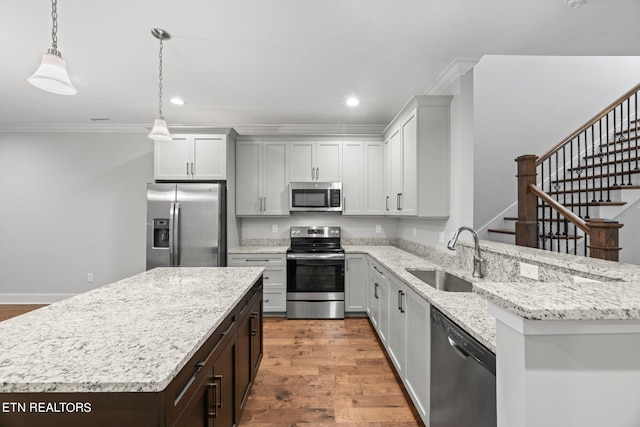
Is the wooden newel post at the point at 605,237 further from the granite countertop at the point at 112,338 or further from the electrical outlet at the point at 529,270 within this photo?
the granite countertop at the point at 112,338

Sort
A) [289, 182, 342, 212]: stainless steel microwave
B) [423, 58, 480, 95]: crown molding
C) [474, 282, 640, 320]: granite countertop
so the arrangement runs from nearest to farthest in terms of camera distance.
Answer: [474, 282, 640, 320]: granite countertop
[423, 58, 480, 95]: crown molding
[289, 182, 342, 212]: stainless steel microwave

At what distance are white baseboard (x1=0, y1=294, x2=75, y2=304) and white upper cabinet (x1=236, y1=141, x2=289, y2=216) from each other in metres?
2.98

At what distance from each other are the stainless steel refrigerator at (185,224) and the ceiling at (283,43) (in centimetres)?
107

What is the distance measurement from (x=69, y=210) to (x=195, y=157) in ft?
A: 7.52

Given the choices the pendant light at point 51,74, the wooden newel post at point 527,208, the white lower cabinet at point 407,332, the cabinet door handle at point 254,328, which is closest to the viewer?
the pendant light at point 51,74

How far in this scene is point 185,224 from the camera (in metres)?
3.74

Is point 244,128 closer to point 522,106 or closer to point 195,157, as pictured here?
point 195,157

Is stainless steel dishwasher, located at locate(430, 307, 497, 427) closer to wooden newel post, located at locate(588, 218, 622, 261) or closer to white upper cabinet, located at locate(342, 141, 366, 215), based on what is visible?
wooden newel post, located at locate(588, 218, 622, 261)

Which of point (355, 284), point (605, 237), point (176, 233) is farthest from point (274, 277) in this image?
point (605, 237)

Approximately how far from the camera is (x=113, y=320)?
1270 millimetres

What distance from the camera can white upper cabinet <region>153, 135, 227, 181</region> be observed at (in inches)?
156

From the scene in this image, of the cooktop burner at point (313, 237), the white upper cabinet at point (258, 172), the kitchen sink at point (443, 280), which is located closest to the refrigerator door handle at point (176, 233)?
the white upper cabinet at point (258, 172)

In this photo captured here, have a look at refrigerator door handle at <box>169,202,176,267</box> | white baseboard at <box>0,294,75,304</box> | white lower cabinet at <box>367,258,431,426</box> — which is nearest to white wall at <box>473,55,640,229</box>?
white lower cabinet at <box>367,258,431,426</box>

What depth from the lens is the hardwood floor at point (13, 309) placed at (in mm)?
3988
